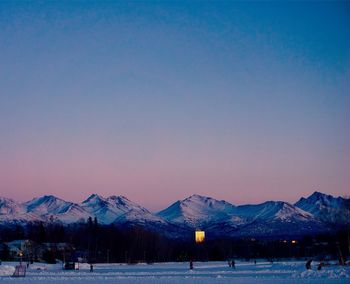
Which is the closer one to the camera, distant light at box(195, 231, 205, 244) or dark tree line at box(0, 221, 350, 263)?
dark tree line at box(0, 221, 350, 263)

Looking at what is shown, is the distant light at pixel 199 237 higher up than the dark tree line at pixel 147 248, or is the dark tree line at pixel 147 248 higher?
the distant light at pixel 199 237

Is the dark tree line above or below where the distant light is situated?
below

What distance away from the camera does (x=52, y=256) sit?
103938 millimetres

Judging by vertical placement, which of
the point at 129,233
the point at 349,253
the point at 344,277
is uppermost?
the point at 129,233

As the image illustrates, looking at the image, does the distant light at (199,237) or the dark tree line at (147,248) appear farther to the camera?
the distant light at (199,237)

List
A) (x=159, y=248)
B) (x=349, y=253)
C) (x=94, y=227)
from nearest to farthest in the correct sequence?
(x=349, y=253) < (x=159, y=248) < (x=94, y=227)

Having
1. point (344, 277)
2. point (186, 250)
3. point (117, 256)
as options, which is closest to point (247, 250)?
point (186, 250)

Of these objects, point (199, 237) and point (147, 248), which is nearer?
point (147, 248)

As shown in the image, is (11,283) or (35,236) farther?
(35,236)

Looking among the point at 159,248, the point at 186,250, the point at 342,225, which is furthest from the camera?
the point at 186,250

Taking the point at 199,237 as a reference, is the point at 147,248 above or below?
below

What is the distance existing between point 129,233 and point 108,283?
100953mm

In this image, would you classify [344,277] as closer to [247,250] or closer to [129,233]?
[129,233]

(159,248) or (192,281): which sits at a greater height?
(159,248)
